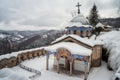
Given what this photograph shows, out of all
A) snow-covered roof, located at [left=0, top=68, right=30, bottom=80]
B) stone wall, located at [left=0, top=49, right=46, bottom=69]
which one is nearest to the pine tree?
stone wall, located at [left=0, top=49, right=46, bottom=69]

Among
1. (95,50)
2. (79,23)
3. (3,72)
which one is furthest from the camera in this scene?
(79,23)

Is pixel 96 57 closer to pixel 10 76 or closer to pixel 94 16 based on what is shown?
pixel 10 76

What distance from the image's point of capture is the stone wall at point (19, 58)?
24556 mm

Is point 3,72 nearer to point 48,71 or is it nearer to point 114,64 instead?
point 48,71

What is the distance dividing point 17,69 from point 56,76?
759 centimetres

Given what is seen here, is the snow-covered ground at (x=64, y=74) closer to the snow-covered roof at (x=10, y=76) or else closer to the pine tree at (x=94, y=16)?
the snow-covered roof at (x=10, y=76)

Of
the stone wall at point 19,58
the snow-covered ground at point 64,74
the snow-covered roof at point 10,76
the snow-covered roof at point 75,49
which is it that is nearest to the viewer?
the snow-covered roof at point 10,76

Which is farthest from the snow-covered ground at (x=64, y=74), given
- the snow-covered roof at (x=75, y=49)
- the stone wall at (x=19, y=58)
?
the snow-covered roof at (x=75, y=49)

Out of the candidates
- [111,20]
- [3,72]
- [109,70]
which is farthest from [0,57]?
[111,20]

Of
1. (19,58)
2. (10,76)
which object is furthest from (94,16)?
(10,76)

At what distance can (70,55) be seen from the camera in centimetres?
2061

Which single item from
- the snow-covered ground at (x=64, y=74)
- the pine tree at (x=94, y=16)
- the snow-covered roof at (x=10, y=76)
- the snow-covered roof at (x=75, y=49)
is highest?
the pine tree at (x=94, y=16)

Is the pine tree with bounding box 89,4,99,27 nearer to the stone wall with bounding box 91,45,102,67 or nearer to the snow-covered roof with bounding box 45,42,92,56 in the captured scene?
the stone wall with bounding box 91,45,102,67

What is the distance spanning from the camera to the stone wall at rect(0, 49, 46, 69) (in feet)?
80.6
